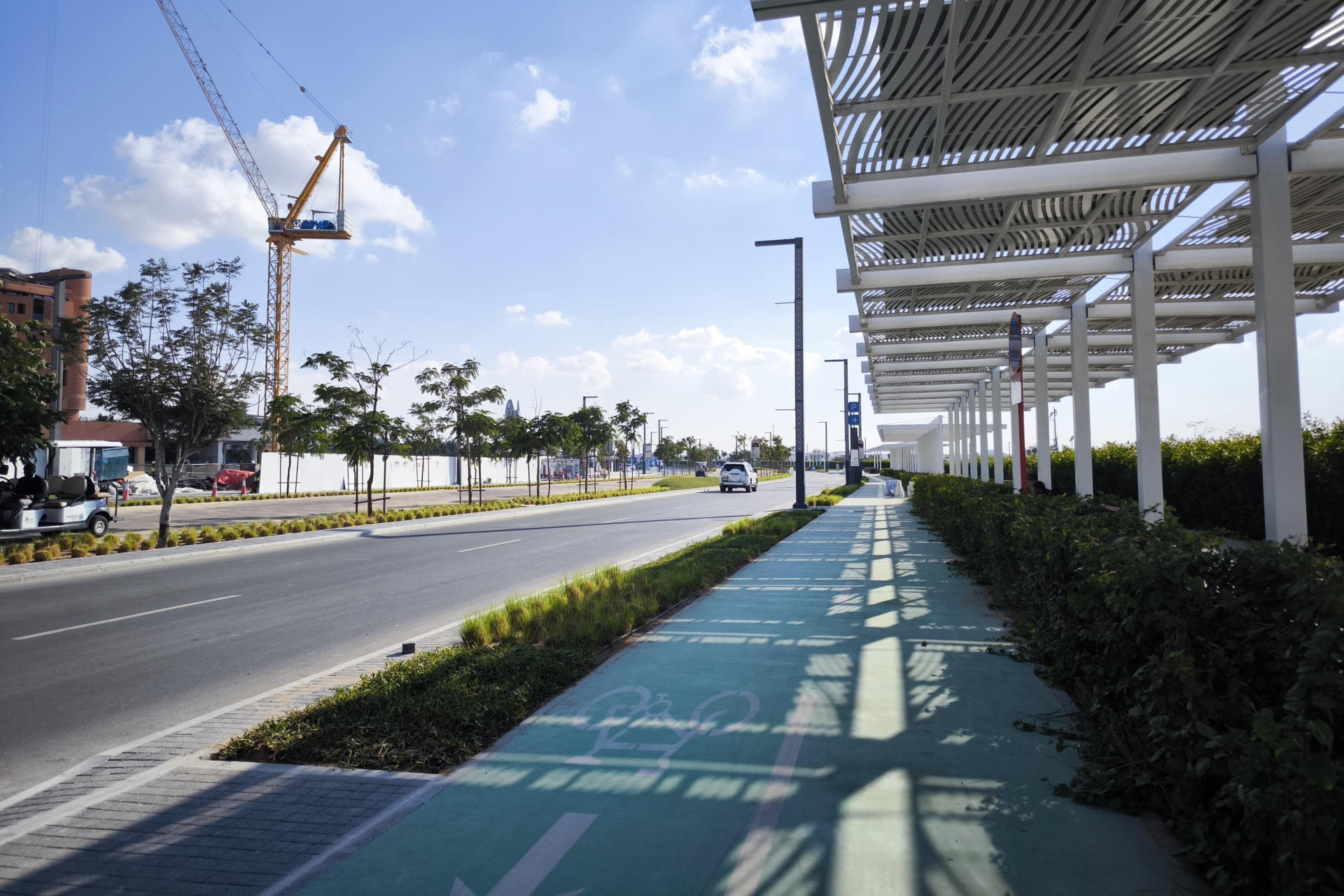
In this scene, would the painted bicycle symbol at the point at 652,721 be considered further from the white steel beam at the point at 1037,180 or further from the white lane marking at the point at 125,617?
the white lane marking at the point at 125,617

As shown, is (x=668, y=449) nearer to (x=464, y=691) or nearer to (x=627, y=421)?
(x=627, y=421)

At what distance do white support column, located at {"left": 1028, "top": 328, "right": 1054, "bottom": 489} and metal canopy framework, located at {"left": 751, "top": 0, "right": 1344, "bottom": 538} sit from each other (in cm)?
217

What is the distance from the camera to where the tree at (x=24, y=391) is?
1412 cm

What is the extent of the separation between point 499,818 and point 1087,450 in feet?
49.8

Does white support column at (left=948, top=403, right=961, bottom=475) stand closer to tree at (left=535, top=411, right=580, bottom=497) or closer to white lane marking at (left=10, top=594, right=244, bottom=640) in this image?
tree at (left=535, top=411, right=580, bottom=497)

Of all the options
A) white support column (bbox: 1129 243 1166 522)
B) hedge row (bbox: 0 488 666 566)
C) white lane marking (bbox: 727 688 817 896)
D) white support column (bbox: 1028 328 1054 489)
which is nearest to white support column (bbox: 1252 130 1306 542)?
white support column (bbox: 1129 243 1166 522)

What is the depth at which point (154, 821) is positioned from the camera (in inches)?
153

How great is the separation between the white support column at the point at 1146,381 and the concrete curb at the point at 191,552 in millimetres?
17240

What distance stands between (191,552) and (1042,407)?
19.4 metres

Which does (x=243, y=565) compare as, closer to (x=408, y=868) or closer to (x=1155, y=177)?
(x=408, y=868)

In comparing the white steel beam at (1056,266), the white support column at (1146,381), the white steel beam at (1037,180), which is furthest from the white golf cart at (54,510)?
the white support column at (1146,381)

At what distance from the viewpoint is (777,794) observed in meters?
4.00

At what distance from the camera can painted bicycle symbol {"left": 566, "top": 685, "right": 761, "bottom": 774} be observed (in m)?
4.67

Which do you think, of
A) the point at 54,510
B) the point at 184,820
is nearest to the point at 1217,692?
the point at 184,820
